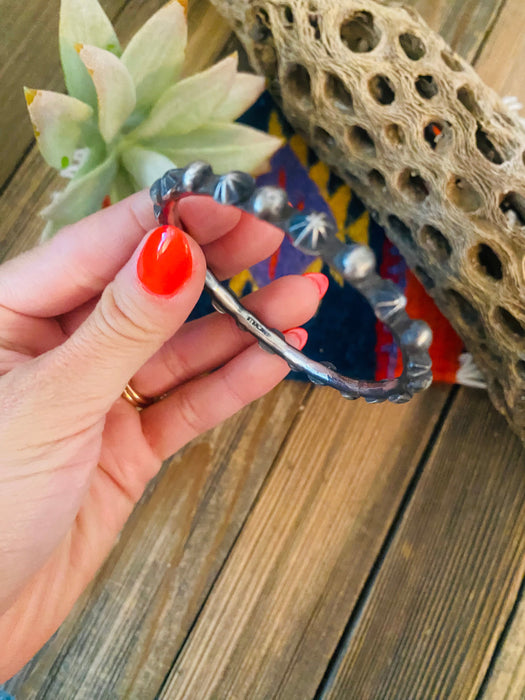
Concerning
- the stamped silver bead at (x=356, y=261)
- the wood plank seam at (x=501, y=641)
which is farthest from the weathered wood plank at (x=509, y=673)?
the stamped silver bead at (x=356, y=261)

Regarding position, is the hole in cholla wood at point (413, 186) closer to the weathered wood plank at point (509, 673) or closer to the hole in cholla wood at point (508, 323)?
the hole in cholla wood at point (508, 323)

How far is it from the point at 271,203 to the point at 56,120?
5.7 inches

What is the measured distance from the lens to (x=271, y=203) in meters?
0.21

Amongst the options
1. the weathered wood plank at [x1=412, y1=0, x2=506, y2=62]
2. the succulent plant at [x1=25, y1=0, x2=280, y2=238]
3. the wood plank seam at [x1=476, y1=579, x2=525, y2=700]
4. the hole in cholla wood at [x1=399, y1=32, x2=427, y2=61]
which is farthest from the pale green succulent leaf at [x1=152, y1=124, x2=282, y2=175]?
the wood plank seam at [x1=476, y1=579, x2=525, y2=700]

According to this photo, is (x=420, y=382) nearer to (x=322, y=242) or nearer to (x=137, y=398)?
(x=322, y=242)

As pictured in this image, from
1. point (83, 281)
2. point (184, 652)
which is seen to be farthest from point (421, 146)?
point (184, 652)


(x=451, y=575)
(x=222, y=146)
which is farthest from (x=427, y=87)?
(x=451, y=575)

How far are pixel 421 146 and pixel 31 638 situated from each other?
1.23 ft

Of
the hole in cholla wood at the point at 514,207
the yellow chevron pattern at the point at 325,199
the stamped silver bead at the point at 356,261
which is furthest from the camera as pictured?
the yellow chevron pattern at the point at 325,199

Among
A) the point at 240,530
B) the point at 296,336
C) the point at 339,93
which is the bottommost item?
the point at 240,530

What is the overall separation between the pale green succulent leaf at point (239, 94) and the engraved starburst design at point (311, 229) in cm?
15

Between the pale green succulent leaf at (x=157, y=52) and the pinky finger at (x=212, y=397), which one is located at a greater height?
the pale green succulent leaf at (x=157, y=52)

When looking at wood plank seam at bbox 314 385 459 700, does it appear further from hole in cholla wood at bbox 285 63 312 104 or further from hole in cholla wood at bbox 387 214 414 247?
hole in cholla wood at bbox 285 63 312 104

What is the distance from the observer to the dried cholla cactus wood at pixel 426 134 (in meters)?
0.31
